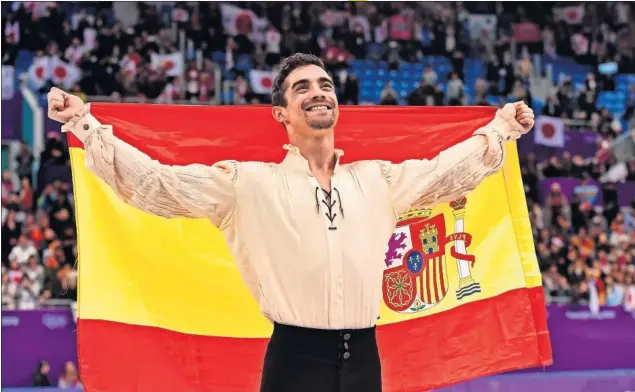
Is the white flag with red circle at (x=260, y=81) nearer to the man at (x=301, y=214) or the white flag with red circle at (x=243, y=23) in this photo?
the white flag with red circle at (x=243, y=23)

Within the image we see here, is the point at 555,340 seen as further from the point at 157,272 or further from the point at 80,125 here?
the point at 80,125

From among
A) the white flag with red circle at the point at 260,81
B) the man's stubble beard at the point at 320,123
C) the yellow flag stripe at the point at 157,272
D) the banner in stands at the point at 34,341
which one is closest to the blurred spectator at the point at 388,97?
→ the white flag with red circle at the point at 260,81

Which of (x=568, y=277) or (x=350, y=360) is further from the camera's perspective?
(x=568, y=277)

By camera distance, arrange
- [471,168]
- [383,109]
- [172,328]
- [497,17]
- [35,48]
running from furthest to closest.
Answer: [497,17], [35,48], [383,109], [172,328], [471,168]

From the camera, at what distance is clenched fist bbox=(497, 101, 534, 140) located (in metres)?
4.12

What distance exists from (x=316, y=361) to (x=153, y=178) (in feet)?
2.87

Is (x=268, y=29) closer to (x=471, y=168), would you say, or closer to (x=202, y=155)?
(x=202, y=155)

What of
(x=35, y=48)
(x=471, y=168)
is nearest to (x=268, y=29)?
(x=35, y=48)

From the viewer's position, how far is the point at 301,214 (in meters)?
3.53

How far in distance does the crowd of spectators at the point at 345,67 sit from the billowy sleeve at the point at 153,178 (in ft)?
26.0

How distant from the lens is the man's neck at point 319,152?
371 centimetres

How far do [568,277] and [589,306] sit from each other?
2.39 metres

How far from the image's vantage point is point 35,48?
51.9 ft

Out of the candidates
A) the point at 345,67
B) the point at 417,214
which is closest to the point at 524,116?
the point at 417,214
